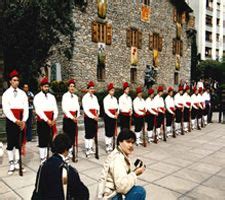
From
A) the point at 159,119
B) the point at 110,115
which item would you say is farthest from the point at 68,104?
the point at 159,119

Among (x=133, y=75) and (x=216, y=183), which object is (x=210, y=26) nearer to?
(x=133, y=75)

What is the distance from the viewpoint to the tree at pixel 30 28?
12.2m

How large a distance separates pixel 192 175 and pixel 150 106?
3920mm

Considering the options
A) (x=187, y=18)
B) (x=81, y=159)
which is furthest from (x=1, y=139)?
(x=187, y=18)

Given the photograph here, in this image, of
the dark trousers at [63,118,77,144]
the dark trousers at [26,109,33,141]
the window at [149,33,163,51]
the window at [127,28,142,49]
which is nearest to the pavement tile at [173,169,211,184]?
the dark trousers at [63,118,77,144]

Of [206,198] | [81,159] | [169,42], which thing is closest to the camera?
[206,198]

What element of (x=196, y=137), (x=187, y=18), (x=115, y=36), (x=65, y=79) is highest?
(x=187, y=18)

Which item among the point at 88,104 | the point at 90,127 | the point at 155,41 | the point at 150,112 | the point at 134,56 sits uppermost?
the point at 155,41

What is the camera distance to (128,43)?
77.5ft

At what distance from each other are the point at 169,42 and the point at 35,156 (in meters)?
23.9

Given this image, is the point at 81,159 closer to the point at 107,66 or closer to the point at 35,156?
the point at 35,156

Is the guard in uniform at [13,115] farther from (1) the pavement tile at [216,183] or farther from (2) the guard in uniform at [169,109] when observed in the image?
(2) the guard in uniform at [169,109]

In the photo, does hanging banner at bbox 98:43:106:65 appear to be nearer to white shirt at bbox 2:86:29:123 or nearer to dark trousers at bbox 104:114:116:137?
dark trousers at bbox 104:114:116:137

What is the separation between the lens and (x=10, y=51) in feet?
44.5
